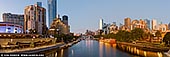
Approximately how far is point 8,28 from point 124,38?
83.9 m

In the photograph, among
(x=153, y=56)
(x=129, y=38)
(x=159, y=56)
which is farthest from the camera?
(x=129, y=38)

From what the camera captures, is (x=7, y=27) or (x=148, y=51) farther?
(x=7, y=27)

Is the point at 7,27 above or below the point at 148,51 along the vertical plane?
above

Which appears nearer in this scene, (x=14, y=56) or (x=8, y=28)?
(x=14, y=56)

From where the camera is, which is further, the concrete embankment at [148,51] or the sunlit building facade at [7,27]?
the sunlit building facade at [7,27]

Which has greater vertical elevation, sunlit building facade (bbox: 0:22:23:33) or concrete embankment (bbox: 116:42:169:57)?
sunlit building facade (bbox: 0:22:23:33)

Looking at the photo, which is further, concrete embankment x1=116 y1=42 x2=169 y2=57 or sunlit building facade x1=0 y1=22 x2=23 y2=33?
sunlit building facade x1=0 y1=22 x2=23 y2=33

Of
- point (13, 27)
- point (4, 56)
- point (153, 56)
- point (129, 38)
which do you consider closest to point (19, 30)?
point (13, 27)

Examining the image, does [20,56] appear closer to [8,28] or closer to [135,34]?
[8,28]

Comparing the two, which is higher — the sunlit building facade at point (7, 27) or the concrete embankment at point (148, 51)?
the sunlit building facade at point (7, 27)

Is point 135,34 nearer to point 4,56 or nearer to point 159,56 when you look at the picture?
point 159,56

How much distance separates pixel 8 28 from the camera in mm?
140125

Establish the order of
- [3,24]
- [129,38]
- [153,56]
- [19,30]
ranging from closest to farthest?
[153,56], [3,24], [19,30], [129,38]

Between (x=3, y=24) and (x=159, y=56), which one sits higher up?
(x=3, y=24)
